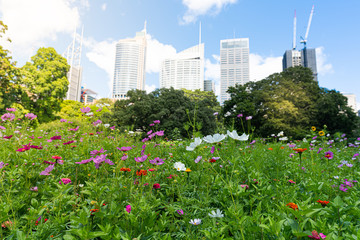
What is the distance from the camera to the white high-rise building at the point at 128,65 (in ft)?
402

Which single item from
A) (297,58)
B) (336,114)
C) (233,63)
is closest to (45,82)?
(336,114)

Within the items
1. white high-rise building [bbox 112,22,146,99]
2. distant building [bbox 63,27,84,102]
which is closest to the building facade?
white high-rise building [bbox 112,22,146,99]

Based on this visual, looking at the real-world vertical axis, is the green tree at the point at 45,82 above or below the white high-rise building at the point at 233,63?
below

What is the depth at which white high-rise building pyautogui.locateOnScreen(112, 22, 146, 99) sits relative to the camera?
122 metres

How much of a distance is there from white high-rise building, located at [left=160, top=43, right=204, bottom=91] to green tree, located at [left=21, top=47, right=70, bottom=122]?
101 meters

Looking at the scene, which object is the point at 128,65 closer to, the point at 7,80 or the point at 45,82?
the point at 45,82

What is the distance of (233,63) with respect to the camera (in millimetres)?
153750

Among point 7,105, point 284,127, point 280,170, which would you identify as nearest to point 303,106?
point 284,127

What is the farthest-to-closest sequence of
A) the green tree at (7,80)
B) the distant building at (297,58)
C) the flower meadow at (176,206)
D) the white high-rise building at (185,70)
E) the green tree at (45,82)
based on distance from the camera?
the white high-rise building at (185,70), the distant building at (297,58), the green tree at (45,82), the green tree at (7,80), the flower meadow at (176,206)

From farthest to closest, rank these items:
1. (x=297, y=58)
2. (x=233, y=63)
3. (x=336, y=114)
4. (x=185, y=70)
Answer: (x=233, y=63) → (x=185, y=70) → (x=297, y=58) → (x=336, y=114)

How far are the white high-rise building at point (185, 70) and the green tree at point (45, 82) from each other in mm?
101125

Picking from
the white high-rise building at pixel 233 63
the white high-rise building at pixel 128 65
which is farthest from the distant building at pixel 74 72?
the white high-rise building at pixel 233 63

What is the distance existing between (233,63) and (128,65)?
83561 mm

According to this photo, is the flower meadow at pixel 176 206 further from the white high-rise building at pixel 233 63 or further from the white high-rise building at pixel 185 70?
the white high-rise building at pixel 233 63
